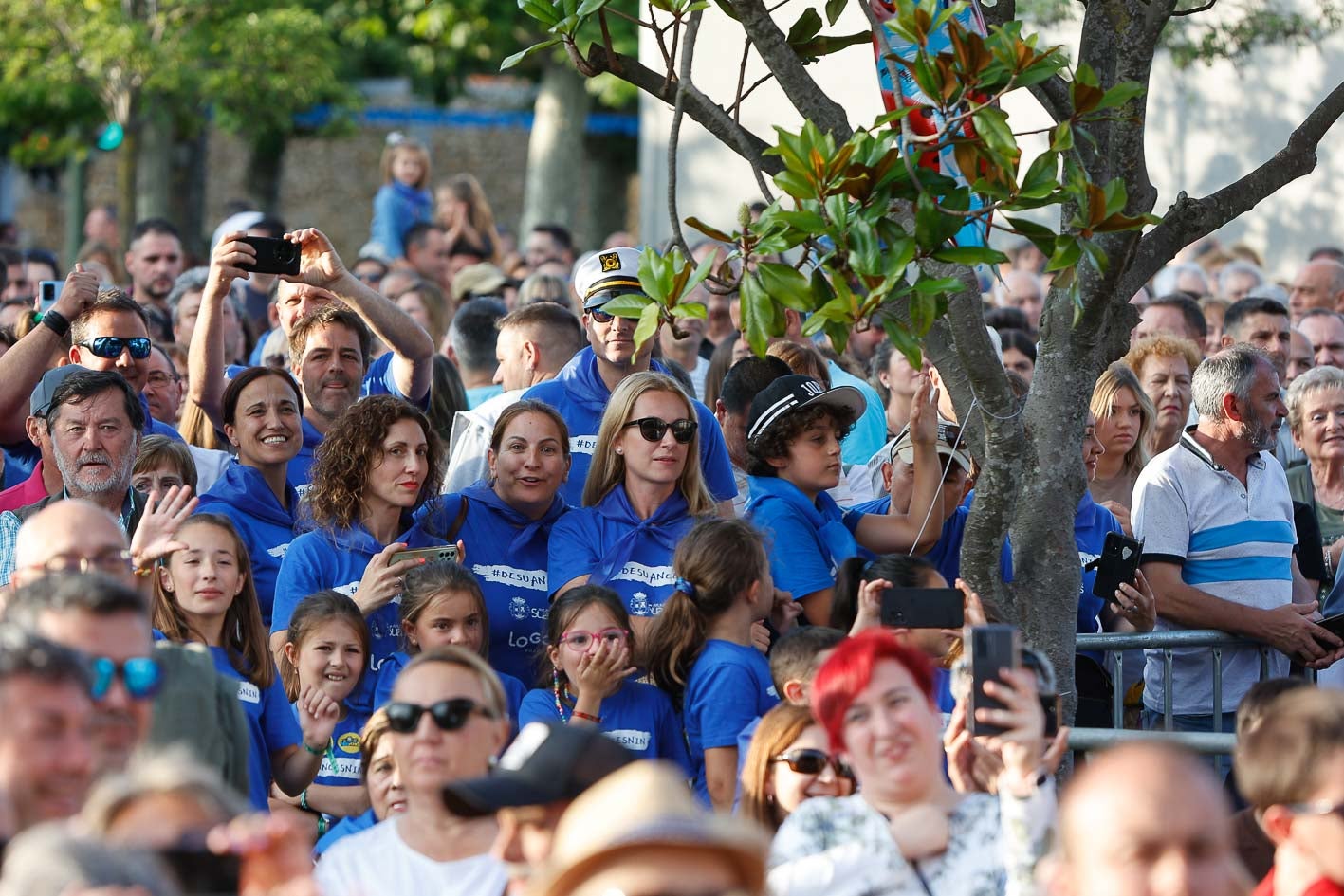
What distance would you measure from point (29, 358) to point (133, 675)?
3576 millimetres

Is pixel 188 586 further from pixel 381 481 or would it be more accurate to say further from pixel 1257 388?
pixel 1257 388

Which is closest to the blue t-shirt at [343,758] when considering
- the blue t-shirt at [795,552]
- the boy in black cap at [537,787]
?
the blue t-shirt at [795,552]

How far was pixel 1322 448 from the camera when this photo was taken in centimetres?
790

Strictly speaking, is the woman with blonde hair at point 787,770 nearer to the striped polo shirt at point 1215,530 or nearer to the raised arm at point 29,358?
the striped polo shirt at point 1215,530

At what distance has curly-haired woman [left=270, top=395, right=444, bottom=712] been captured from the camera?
606 cm

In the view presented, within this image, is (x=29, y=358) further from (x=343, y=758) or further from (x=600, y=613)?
(x=600, y=613)

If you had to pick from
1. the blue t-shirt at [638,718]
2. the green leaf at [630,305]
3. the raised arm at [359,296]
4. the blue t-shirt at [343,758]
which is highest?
the raised arm at [359,296]

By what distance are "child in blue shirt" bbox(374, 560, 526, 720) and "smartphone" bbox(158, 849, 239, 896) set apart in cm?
256

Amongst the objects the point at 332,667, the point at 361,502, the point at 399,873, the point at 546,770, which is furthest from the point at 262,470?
the point at 546,770

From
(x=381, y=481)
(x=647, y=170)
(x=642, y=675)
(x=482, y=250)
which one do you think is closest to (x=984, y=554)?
(x=642, y=675)

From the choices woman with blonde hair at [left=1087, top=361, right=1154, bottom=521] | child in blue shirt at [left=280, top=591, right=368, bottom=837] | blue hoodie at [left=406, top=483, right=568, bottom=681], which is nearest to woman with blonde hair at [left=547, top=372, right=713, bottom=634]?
blue hoodie at [left=406, top=483, right=568, bottom=681]

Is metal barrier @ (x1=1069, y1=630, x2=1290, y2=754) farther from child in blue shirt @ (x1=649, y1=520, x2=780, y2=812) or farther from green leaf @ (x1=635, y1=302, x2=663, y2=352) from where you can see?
green leaf @ (x1=635, y1=302, x2=663, y2=352)

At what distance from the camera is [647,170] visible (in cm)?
1812

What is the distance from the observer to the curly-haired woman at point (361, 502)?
6062 mm
